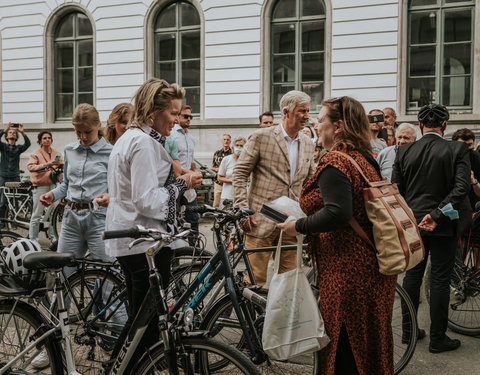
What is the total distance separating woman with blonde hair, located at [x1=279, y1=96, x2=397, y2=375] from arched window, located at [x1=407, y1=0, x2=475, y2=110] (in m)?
12.7

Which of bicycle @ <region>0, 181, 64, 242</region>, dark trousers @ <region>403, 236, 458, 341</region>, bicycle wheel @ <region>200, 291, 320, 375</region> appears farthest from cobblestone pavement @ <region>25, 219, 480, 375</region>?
bicycle @ <region>0, 181, 64, 242</region>

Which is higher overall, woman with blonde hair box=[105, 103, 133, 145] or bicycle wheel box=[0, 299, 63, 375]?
woman with blonde hair box=[105, 103, 133, 145]

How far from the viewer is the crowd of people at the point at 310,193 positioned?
2.87 metres

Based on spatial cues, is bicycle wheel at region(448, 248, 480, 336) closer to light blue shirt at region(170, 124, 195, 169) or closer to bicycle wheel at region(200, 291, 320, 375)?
bicycle wheel at region(200, 291, 320, 375)

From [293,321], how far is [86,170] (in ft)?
8.14

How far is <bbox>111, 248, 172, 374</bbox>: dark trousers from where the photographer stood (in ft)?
10.5

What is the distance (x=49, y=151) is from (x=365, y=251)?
8.04 metres

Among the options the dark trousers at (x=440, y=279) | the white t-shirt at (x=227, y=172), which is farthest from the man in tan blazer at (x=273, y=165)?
the white t-shirt at (x=227, y=172)

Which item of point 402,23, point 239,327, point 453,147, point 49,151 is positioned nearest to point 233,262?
point 239,327

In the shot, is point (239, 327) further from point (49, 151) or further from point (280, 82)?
point (280, 82)

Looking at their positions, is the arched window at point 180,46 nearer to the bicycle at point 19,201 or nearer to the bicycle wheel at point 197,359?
the bicycle at point 19,201

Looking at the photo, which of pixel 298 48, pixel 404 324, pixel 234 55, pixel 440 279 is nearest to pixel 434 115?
pixel 440 279

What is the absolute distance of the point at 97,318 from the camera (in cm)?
393

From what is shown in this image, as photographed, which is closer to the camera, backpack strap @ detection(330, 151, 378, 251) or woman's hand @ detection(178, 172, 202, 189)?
backpack strap @ detection(330, 151, 378, 251)
